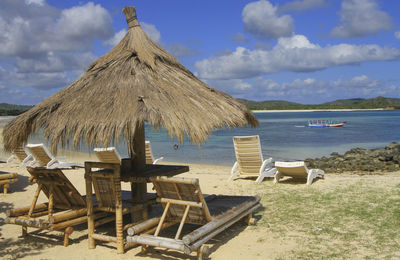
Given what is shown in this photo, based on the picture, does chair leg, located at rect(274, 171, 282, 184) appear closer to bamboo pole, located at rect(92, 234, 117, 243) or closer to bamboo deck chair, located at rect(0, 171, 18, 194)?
bamboo pole, located at rect(92, 234, 117, 243)

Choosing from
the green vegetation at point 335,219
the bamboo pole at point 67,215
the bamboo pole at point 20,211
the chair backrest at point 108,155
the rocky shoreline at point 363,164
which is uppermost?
the chair backrest at point 108,155

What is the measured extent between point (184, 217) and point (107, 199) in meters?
0.93

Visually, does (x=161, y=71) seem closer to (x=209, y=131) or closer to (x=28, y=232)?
(x=209, y=131)

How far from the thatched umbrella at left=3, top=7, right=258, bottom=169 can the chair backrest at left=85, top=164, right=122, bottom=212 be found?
40 centimetres

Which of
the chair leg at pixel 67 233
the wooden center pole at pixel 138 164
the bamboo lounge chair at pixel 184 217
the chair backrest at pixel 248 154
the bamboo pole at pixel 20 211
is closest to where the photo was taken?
Answer: the bamboo lounge chair at pixel 184 217

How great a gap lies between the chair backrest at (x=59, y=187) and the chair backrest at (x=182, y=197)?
1.04 m

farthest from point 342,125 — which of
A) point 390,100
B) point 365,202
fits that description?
point 390,100

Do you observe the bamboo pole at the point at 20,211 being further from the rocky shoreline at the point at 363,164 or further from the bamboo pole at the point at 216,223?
the rocky shoreline at the point at 363,164

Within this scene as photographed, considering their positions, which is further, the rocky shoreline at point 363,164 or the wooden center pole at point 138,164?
the rocky shoreline at point 363,164

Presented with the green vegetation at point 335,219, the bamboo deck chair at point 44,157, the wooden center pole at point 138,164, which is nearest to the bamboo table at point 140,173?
the wooden center pole at point 138,164

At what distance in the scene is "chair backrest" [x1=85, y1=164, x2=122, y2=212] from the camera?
13.0ft

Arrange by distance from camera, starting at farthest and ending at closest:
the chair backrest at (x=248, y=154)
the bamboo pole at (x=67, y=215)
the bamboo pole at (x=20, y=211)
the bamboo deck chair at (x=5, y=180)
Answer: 1. the chair backrest at (x=248, y=154)
2. the bamboo deck chair at (x=5, y=180)
3. the bamboo pole at (x=20, y=211)
4. the bamboo pole at (x=67, y=215)

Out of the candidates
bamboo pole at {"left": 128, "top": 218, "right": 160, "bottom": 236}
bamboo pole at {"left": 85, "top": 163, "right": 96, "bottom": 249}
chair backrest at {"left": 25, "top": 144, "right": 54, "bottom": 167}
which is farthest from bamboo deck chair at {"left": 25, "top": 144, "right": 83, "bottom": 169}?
bamboo pole at {"left": 128, "top": 218, "right": 160, "bottom": 236}

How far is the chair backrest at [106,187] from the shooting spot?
3969mm
